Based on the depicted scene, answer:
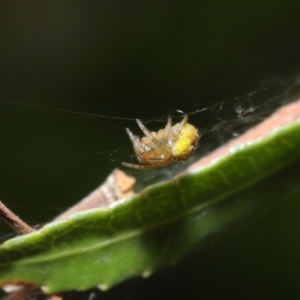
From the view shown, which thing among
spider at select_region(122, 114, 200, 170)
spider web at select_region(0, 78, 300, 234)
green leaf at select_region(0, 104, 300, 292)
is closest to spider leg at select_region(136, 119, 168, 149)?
spider at select_region(122, 114, 200, 170)

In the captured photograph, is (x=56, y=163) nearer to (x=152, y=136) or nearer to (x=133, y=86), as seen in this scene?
(x=133, y=86)

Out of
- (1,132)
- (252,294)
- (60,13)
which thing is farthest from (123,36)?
(252,294)

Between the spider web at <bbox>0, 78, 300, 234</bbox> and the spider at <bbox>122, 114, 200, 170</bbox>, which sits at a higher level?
the spider web at <bbox>0, 78, 300, 234</bbox>

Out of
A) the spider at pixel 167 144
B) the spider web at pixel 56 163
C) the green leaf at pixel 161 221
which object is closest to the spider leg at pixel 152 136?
the spider at pixel 167 144

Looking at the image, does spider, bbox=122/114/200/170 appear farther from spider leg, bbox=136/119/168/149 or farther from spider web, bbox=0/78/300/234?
spider web, bbox=0/78/300/234

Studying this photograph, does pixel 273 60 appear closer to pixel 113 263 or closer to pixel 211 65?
pixel 211 65

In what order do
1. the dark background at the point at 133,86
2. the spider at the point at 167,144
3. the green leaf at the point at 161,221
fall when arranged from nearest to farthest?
the green leaf at the point at 161,221 < the spider at the point at 167,144 < the dark background at the point at 133,86

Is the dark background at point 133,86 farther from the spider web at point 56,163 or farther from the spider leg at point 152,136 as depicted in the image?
the spider leg at point 152,136
